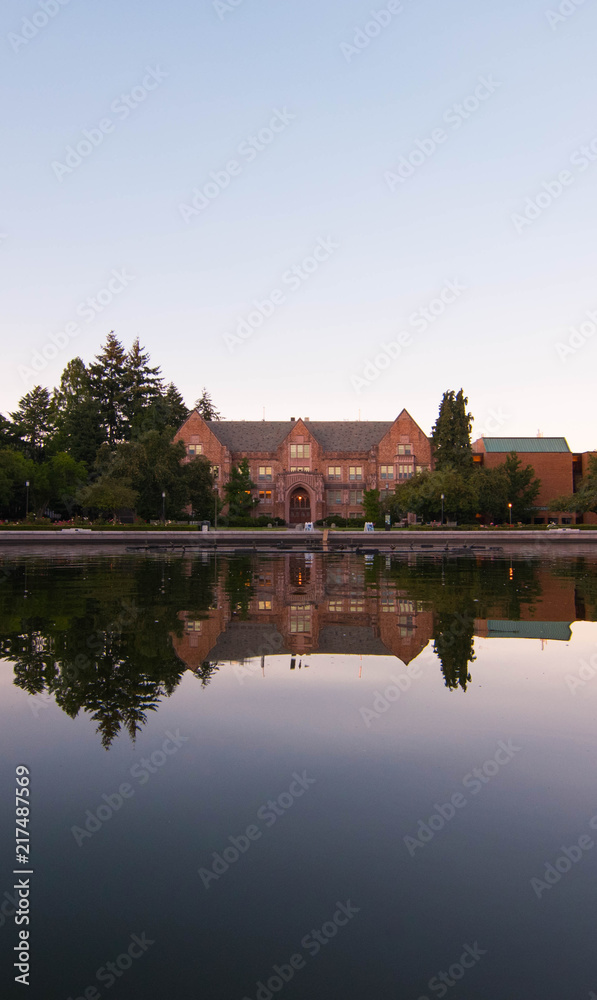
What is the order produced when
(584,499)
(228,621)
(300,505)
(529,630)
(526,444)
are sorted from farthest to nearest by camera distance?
(526,444) < (300,505) < (584,499) < (228,621) < (529,630)

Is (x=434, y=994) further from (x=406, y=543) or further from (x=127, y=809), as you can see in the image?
(x=406, y=543)

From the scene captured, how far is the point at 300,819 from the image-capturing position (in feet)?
18.6

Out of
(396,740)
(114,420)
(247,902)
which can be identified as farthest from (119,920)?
(114,420)

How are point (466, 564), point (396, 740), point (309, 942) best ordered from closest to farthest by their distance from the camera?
point (309, 942) → point (396, 740) → point (466, 564)

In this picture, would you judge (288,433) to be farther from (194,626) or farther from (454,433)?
(194,626)

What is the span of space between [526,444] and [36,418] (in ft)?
230

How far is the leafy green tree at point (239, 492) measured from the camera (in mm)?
84500

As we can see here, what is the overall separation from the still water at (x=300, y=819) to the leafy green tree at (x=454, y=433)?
7091 cm

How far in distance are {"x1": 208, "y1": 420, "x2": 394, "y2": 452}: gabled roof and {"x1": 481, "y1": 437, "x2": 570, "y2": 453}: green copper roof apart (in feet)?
51.2

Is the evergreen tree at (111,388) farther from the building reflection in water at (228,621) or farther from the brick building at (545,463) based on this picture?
the building reflection in water at (228,621)

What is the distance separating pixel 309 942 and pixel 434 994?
2.63 ft

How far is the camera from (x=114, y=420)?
101375mm

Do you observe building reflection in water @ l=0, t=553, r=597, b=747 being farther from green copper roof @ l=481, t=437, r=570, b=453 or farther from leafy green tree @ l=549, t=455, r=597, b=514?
green copper roof @ l=481, t=437, r=570, b=453

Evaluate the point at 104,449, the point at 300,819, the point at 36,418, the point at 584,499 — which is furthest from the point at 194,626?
the point at 36,418
